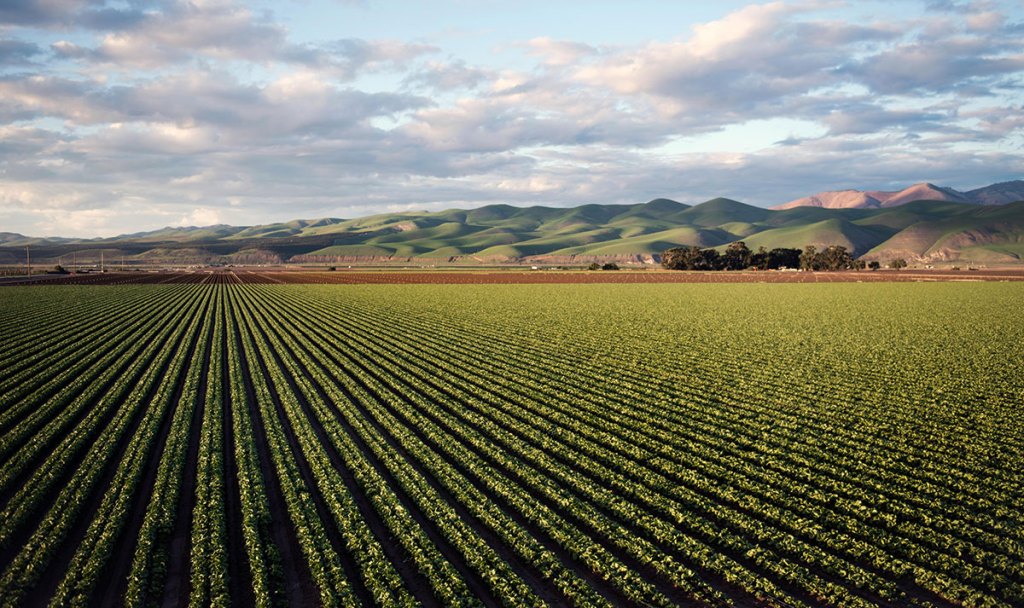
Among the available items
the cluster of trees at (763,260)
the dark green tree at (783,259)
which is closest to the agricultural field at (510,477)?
the cluster of trees at (763,260)

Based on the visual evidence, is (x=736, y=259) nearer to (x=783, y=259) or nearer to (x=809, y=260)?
(x=783, y=259)

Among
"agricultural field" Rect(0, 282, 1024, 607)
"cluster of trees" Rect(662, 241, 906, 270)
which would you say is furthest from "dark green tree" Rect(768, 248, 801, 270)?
"agricultural field" Rect(0, 282, 1024, 607)

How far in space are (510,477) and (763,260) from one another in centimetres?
15888

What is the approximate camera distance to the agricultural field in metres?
11.5

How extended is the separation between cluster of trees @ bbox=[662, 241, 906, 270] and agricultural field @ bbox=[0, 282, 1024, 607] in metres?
129

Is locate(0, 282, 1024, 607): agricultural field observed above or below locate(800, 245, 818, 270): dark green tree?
below

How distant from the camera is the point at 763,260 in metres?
159

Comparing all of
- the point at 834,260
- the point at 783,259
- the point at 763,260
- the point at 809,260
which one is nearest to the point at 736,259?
the point at 763,260

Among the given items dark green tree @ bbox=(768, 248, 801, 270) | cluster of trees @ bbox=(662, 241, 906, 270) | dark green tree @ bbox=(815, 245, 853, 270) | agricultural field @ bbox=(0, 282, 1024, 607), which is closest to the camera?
agricultural field @ bbox=(0, 282, 1024, 607)

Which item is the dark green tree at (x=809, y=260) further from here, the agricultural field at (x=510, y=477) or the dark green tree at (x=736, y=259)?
the agricultural field at (x=510, y=477)

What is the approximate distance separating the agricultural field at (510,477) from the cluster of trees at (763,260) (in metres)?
129

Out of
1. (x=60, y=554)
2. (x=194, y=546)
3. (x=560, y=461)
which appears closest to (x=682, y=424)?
(x=560, y=461)

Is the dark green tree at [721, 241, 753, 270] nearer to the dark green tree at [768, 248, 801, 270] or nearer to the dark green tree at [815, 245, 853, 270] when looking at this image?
the dark green tree at [768, 248, 801, 270]

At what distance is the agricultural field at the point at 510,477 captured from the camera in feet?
37.8
